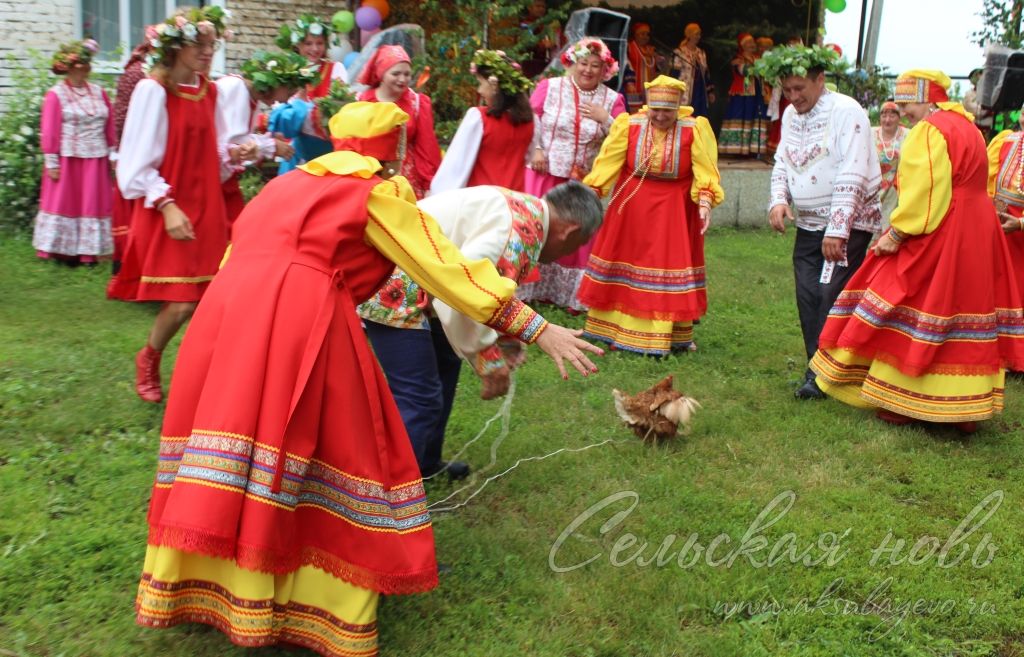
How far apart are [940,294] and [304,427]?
144 inches

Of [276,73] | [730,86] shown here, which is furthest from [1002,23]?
[276,73]

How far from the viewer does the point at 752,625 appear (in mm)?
3363

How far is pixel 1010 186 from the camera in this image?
636 cm

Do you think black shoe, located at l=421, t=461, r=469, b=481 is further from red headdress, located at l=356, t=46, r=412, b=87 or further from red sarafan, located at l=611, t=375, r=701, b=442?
red headdress, located at l=356, t=46, r=412, b=87

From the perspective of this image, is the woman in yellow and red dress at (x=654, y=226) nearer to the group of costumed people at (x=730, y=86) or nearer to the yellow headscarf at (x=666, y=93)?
the yellow headscarf at (x=666, y=93)

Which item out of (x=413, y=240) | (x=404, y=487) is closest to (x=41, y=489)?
(x=404, y=487)

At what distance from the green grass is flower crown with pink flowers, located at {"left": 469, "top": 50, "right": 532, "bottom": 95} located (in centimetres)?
206

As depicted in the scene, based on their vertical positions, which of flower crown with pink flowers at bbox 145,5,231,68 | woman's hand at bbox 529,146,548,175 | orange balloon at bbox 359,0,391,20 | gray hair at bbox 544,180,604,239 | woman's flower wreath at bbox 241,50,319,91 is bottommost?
woman's hand at bbox 529,146,548,175

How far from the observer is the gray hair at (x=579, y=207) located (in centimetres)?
354

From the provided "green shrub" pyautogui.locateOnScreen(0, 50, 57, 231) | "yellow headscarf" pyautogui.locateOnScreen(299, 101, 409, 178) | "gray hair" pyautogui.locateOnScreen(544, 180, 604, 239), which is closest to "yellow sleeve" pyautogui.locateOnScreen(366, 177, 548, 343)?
"yellow headscarf" pyautogui.locateOnScreen(299, 101, 409, 178)

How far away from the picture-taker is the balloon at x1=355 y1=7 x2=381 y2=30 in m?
10.5

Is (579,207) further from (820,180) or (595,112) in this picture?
(595,112)

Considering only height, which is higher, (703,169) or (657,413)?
(703,169)

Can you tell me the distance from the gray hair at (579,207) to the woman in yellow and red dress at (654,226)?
3.23 m
